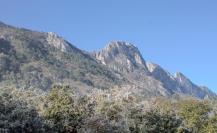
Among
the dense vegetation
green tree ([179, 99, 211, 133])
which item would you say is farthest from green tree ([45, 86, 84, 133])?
green tree ([179, 99, 211, 133])

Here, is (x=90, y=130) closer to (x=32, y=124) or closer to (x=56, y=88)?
(x=56, y=88)

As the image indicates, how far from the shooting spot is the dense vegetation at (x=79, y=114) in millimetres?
44594

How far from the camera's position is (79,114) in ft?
188

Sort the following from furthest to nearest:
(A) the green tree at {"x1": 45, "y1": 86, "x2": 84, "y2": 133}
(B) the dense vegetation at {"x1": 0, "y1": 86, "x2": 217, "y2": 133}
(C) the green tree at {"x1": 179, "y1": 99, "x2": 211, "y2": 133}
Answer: (C) the green tree at {"x1": 179, "y1": 99, "x2": 211, "y2": 133}
(A) the green tree at {"x1": 45, "y1": 86, "x2": 84, "y2": 133}
(B) the dense vegetation at {"x1": 0, "y1": 86, "x2": 217, "y2": 133}

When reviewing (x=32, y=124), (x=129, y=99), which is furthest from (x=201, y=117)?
(x=32, y=124)

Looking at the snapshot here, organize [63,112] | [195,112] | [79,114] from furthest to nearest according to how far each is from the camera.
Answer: [195,112]
[79,114]
[63,112]

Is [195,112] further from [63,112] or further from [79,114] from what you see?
[63,112]

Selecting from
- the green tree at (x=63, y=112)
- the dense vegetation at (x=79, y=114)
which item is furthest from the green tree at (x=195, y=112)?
the green tree at (x=63, y=112)

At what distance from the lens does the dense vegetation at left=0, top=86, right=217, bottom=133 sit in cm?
4459

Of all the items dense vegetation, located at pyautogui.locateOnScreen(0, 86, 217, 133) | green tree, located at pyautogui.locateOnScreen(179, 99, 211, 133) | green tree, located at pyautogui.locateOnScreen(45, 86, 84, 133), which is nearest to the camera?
dense vegetation, located at pyautogui.locateOnScreen(0, 86, 217, 133)

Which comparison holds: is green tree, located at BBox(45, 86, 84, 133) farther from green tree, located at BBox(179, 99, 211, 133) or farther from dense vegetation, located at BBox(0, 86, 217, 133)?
green tree, located at BBox(179, 99, 211, 133)

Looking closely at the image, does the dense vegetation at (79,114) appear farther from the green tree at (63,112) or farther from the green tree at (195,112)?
the green tree at (195,112)

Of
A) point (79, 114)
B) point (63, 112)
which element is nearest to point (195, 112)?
point (79, 114)

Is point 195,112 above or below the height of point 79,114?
above
